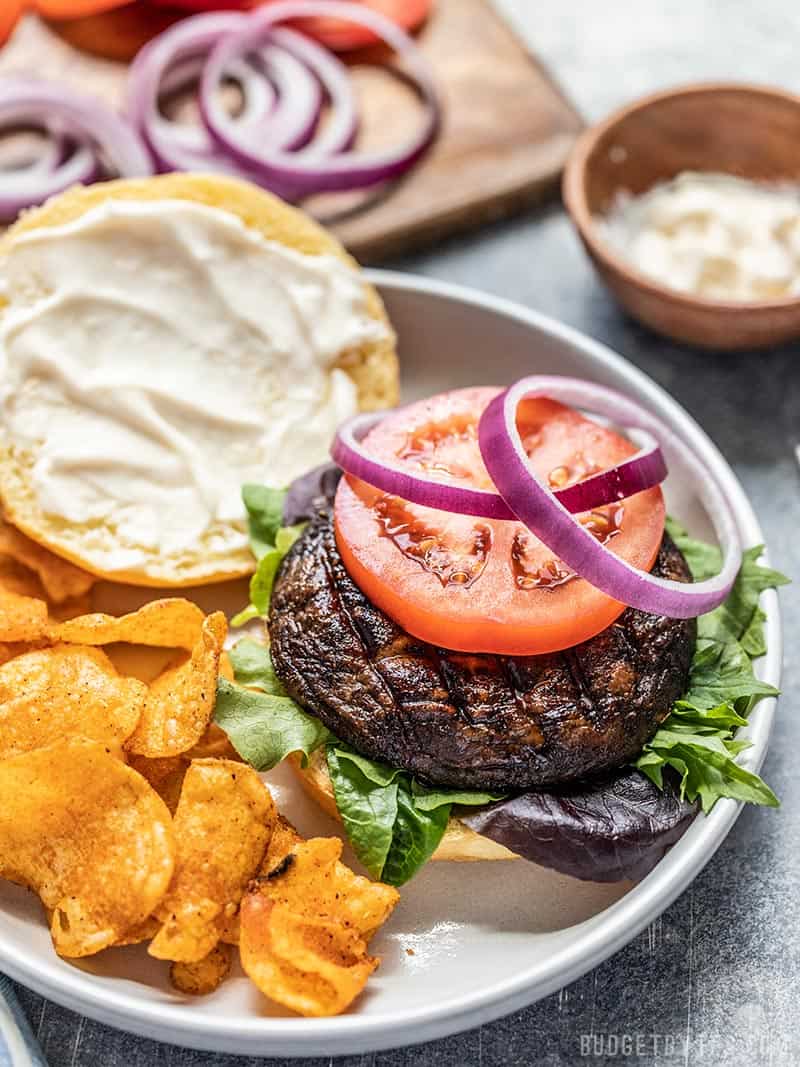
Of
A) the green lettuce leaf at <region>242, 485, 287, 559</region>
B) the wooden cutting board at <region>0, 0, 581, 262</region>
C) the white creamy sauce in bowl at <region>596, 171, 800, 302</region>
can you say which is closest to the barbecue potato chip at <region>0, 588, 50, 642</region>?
the green lettuce leaf at <region>242, 485, 287, 559</region>

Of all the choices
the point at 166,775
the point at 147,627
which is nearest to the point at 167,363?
the point at 147,627

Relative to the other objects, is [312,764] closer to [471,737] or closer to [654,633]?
[471,737]

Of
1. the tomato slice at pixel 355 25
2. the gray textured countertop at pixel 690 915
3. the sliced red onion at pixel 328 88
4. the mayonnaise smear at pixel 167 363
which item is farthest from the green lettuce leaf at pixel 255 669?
the tomato slice at pixel 355 25

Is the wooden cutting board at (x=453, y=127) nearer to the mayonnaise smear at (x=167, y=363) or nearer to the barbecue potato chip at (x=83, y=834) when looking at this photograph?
the mayonnaise smear at (x=167, y=363)

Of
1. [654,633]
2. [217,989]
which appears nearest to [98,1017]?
[217,989]

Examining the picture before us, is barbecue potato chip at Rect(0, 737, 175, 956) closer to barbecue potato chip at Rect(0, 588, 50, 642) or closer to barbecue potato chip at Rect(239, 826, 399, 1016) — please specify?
barbecue potato chip at Rect(239, 826, 399, 1016)

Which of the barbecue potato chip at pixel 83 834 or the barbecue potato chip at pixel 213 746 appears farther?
the barbecue potato chip at pixel 213 746
